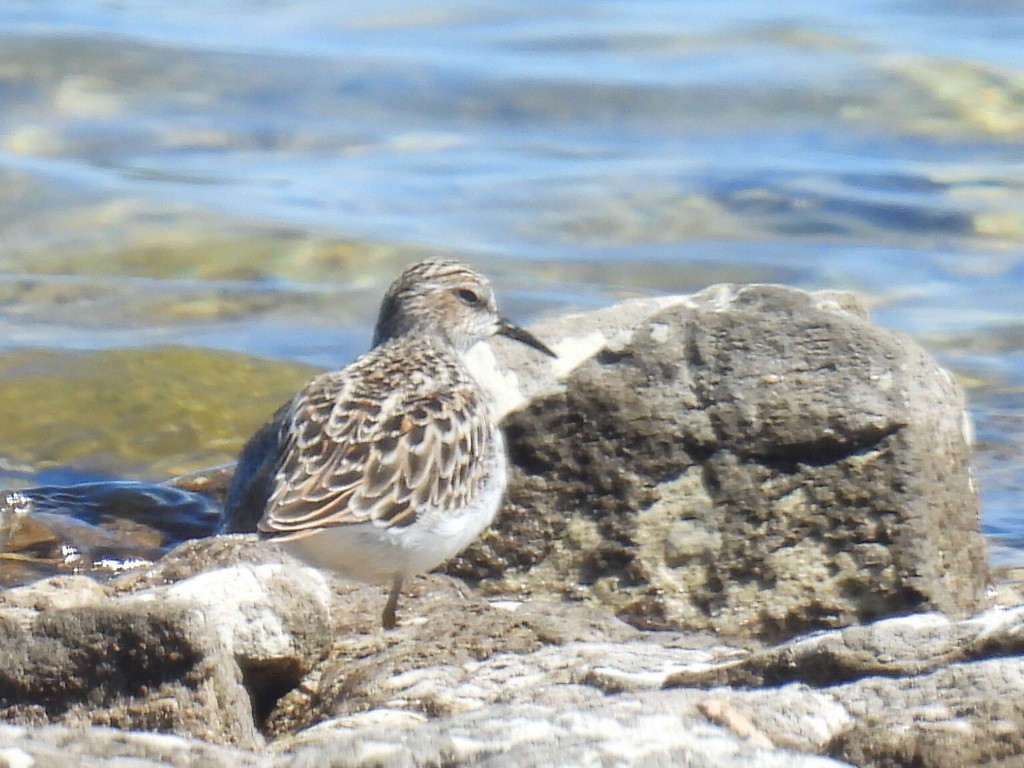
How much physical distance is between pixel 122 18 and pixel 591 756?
541 inches

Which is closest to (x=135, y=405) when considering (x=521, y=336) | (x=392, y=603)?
(x=521, y=336)

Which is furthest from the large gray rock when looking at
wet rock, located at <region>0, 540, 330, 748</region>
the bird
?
wet rock, located at <region>0, 540, 330, 748</region>

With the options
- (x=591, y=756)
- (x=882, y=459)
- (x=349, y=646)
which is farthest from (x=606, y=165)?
(x=591, y=756)

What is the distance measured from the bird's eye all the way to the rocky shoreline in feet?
0.96

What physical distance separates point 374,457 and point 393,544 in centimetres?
29

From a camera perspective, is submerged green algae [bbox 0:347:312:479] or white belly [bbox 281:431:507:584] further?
submerged green algae [bbox 0:347:312:479]

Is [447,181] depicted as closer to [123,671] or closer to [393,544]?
[393,544]

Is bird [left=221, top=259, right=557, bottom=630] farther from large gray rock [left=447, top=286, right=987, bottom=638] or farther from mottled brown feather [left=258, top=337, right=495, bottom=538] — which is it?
large gray rock [left=447, top=286, right=987, bottom=638]

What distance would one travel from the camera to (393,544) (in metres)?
5.15

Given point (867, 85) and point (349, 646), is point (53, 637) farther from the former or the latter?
point (867, 85)

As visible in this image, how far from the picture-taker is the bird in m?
5.09

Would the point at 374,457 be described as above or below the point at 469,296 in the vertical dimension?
below

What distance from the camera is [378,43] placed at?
1521 centimetres

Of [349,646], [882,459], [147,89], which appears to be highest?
[147,89]
